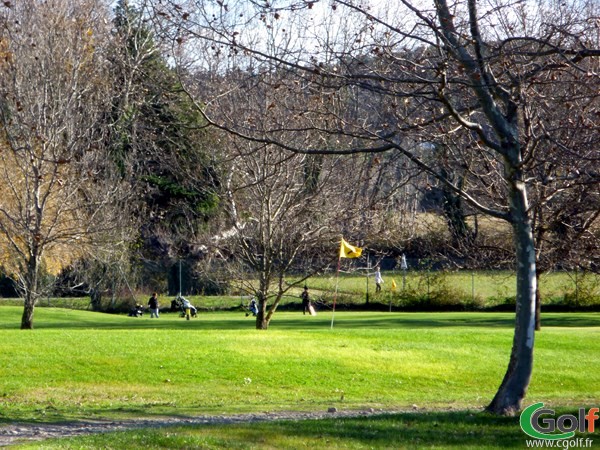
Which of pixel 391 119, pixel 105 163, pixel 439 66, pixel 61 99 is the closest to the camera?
pixel 439 66

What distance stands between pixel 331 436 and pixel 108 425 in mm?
3930

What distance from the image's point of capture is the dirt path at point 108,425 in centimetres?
1096

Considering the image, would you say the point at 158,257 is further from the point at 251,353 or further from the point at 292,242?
the point at 251,353

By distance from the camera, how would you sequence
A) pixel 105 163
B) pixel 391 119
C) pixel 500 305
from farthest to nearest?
1. pixel 500 305
2. pixel 105 163
3. pixel 391 119

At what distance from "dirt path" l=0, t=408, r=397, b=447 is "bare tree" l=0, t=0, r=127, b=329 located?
13.1m

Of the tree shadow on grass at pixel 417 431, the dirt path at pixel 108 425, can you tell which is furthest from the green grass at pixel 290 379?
the dirt path at pixel 108 425

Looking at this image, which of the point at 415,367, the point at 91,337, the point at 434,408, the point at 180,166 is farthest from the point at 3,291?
the point at 434,408

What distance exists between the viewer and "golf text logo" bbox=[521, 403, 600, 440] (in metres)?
9.59

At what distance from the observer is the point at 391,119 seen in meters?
13.4

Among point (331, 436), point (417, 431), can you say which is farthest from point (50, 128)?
point (417, 431)

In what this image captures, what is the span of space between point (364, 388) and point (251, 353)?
2984 millimetres

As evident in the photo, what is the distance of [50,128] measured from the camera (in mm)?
25219

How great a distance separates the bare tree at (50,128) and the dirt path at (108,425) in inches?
517

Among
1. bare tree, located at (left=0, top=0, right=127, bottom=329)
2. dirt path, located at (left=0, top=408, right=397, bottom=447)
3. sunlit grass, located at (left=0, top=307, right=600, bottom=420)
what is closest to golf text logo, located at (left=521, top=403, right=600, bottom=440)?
sunlit grass, located at (left=0, top=307, right=600, bottom=420)
